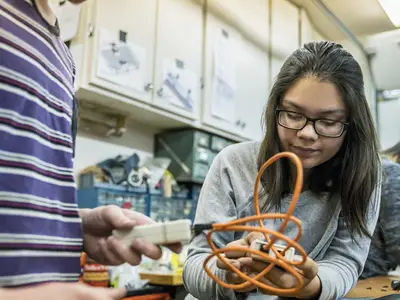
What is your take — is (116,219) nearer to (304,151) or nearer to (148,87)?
(304,151)

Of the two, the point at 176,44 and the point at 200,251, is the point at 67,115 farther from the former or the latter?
the point at 176,44

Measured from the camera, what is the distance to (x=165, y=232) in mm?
477

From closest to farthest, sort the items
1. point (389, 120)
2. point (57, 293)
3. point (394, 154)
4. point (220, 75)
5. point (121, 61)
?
point (57, 293)
point (394, 154)
point (121, 61)
point (220, 75)
point (389, 120)

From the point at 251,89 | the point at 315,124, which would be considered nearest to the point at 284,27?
the point at 251,89

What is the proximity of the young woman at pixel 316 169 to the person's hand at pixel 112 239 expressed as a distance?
310 millimetres

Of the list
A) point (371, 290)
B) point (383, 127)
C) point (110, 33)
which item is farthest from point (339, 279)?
point (383, 127)

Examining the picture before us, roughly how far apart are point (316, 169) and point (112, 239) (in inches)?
24.9

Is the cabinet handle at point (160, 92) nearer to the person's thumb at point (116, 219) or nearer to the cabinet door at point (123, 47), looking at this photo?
the cabinet door at point (123, 47)

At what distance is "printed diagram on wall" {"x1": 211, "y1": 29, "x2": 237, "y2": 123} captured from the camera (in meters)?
2.75

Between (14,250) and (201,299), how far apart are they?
1.58 feet

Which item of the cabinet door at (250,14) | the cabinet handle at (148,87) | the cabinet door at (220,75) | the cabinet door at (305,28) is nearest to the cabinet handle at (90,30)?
the cabinet handle at (148,87)

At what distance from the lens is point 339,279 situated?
89 centimetres

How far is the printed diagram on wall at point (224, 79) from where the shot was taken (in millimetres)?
2752

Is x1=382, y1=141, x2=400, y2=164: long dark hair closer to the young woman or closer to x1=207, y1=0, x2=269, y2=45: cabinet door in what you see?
the young woman
